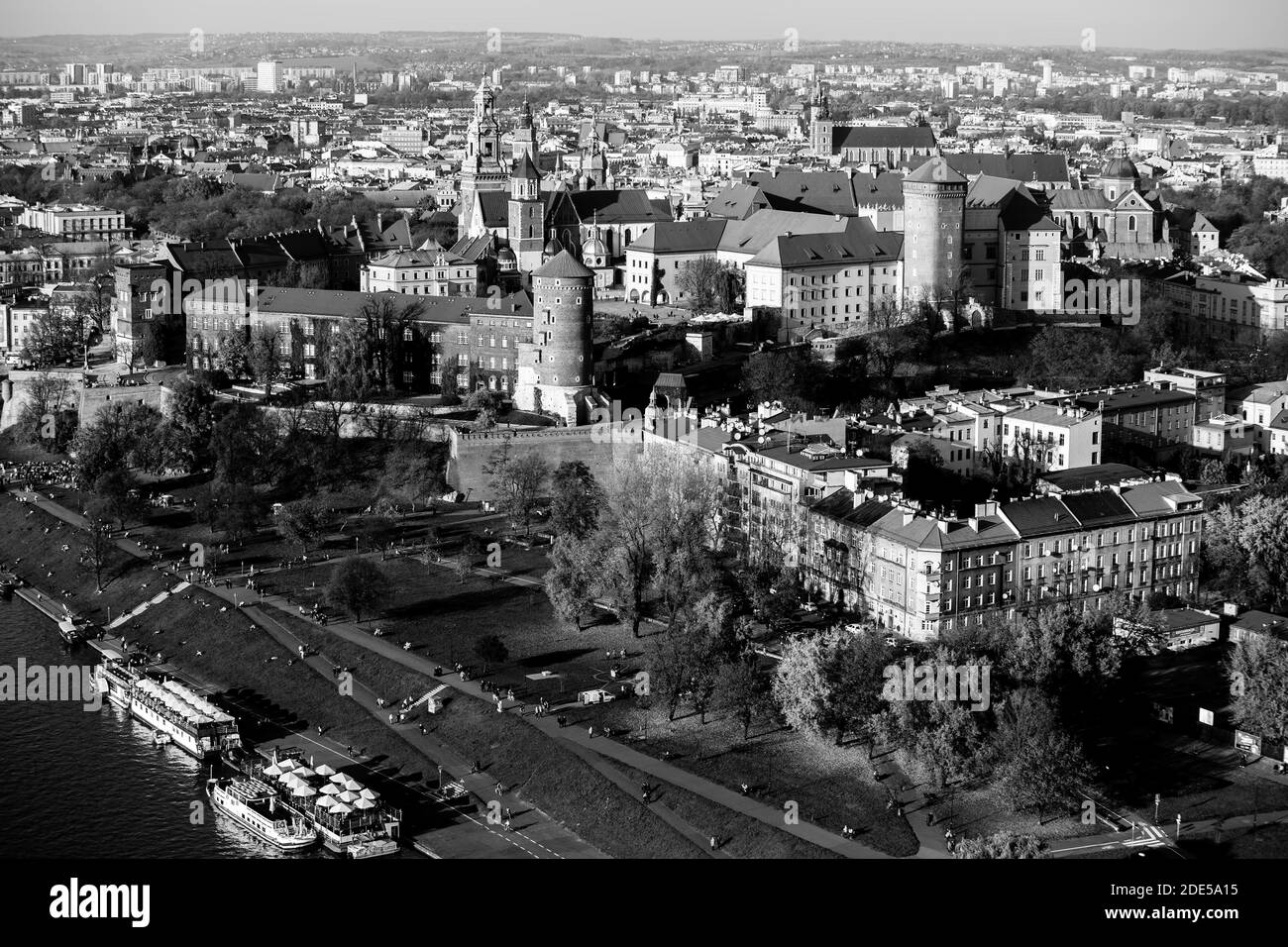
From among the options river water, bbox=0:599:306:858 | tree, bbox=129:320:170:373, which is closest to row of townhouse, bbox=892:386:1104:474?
river water, bbox=0:599:306:858

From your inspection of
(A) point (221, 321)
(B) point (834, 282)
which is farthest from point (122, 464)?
(B) point (834, 282)

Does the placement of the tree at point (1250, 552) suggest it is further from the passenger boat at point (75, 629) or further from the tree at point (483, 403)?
the passenger boat at point (75, 629)

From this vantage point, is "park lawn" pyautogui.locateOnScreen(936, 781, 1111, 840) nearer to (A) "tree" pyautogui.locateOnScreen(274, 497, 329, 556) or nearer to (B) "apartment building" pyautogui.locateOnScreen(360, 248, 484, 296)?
(A) "tree" pyautogui.locateOnScreen(274, 497, 329, 556)

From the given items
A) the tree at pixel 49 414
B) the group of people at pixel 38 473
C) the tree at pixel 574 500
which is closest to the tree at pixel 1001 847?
the tree at pixel 574 500

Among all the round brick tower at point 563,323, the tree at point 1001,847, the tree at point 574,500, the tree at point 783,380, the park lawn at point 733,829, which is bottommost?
the park lawn at point 733,829

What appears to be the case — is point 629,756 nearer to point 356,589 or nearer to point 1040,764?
point 1040,764

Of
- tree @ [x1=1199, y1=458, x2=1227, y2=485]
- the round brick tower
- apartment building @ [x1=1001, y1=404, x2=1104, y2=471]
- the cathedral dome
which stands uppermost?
the cathedral dome

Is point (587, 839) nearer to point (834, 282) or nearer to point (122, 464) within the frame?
point (122, 464)
